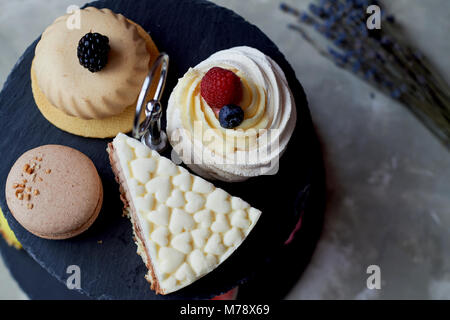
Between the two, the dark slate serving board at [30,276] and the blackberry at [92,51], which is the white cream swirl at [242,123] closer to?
the blackberry at [92,51]

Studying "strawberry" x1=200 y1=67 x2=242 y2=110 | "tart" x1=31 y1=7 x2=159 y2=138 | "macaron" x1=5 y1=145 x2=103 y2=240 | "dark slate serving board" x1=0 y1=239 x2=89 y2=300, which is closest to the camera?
"strawberry" x1=200 y1=67 x2=242 y2=110

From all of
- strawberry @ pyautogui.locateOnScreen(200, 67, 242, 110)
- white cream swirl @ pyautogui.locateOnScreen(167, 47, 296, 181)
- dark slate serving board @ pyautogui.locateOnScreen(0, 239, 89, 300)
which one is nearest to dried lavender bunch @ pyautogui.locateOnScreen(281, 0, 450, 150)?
white cream swirl @ pyautogui.locateOnScreen(167, 47, 296, 181)

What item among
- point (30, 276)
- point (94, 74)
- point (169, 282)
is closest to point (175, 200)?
point (169, 282)

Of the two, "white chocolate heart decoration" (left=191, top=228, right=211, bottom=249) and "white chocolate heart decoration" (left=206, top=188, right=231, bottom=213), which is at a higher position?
"white chocolate heart decoration" (left=206, top=188, right=231, bottom=213)

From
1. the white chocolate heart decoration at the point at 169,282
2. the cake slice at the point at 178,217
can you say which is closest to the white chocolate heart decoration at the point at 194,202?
the cake slice at the point at 178,217

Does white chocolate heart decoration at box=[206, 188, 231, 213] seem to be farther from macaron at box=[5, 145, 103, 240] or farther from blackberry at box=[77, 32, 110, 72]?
blackberry at box=[77, 32, 110, 72]

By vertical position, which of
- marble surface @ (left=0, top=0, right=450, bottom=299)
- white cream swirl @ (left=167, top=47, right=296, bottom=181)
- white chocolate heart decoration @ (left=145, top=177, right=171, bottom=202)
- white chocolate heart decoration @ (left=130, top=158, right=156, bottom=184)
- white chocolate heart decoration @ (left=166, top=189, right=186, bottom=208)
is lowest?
marble surface @ (left=0, top=0, right=450, bottom=299)
